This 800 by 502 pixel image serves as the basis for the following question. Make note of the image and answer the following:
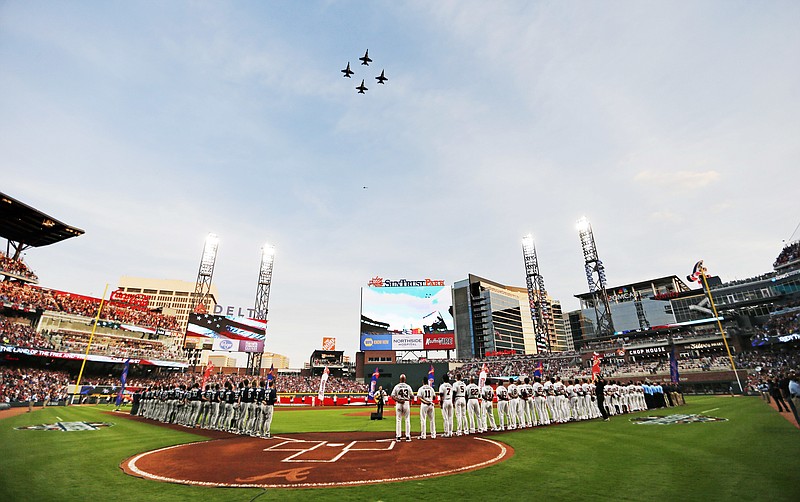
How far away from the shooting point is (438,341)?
2522 inches

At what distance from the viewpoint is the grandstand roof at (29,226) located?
41938 mm

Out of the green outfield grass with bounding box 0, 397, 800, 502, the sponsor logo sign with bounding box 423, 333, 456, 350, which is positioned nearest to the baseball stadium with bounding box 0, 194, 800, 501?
the green outfield grass with bounding box 0, 397, 800, 502

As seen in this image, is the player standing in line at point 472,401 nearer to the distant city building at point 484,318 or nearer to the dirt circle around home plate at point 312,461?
the dirt circle around home plate at point 312,461

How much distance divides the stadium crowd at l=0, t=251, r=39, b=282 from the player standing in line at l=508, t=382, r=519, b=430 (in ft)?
198

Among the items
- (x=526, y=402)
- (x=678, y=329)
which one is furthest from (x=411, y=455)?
(x=678, y=329)

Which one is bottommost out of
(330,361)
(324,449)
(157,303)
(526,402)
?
(324,449)

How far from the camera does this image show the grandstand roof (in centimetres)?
4194

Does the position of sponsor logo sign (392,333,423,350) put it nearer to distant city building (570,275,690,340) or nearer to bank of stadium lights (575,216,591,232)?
distant city building (570,275,690,340)

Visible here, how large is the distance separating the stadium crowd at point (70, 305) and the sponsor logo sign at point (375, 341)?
1401 inches

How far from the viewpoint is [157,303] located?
158 m

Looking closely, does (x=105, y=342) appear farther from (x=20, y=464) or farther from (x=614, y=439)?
(x=614, y=439)

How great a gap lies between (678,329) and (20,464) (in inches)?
3209

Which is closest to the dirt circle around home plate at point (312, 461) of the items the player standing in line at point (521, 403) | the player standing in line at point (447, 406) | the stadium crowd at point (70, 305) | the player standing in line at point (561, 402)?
the player standing in line at point (447, 406)

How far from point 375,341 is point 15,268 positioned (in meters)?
50.7
